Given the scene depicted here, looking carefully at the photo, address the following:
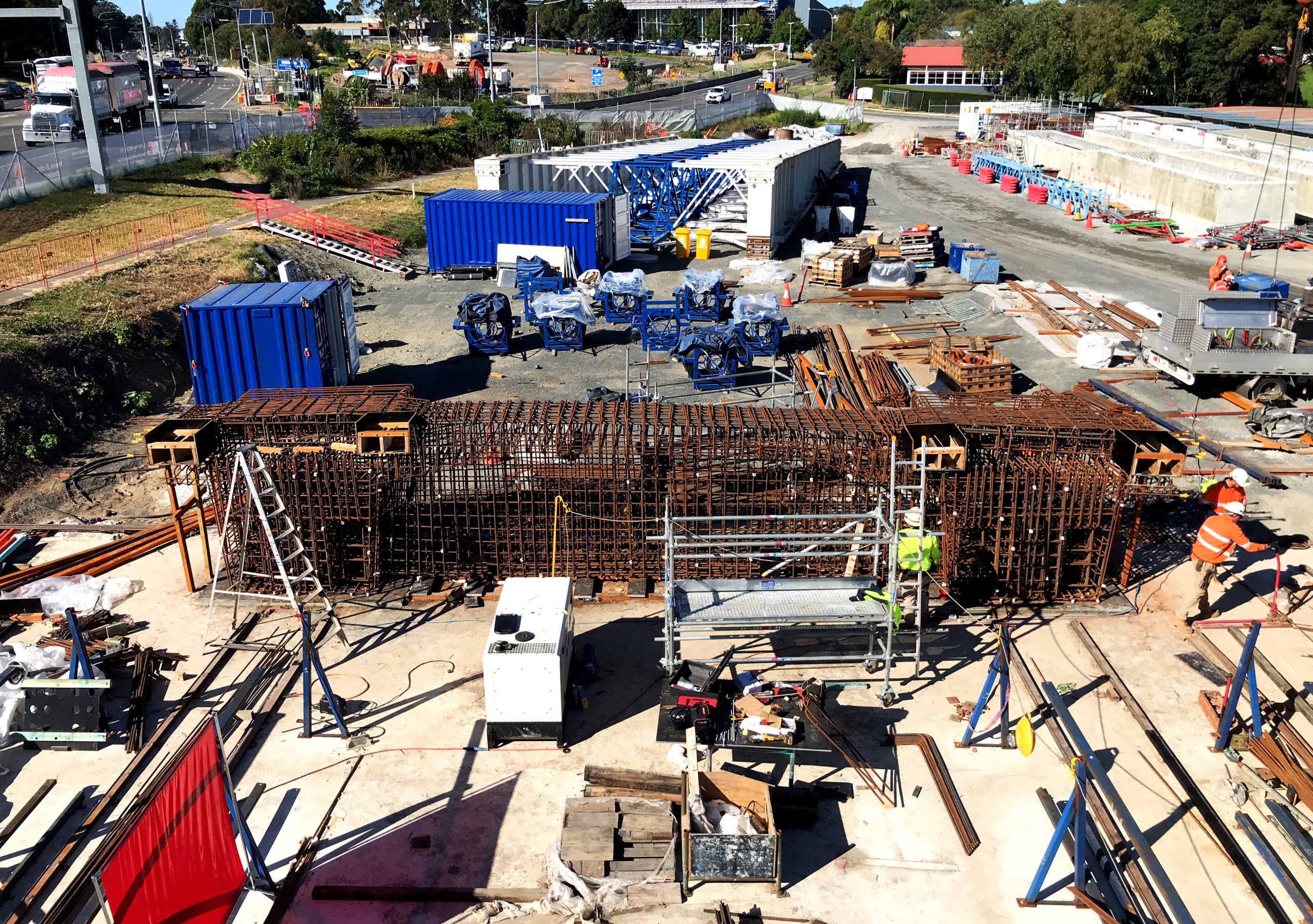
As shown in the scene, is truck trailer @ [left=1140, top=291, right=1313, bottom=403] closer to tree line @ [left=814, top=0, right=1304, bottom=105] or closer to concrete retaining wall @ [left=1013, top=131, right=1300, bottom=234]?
concrete retaining wall @ [left=1013, top=131, right=1300, bottom=234]

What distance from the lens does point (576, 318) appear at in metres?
25.4

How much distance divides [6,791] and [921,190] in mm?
49910

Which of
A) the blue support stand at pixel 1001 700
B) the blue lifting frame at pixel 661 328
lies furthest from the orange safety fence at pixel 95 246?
the blue support stand at pixel 1001 700

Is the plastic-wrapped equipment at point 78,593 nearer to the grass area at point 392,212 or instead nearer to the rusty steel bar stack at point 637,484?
the rusty steel bar stack at point 637,484

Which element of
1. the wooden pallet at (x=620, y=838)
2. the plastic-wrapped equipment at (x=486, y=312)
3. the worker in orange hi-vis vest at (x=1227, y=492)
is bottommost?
the wooden pallet at (x=620, y=838)

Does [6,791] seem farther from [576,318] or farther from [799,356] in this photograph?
[799,356]

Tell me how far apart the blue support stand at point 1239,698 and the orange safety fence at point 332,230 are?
29797mm

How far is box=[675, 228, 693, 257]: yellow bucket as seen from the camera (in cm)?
3631

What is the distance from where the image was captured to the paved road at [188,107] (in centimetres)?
5009

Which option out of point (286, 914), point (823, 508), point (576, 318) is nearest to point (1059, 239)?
point (576, 318)

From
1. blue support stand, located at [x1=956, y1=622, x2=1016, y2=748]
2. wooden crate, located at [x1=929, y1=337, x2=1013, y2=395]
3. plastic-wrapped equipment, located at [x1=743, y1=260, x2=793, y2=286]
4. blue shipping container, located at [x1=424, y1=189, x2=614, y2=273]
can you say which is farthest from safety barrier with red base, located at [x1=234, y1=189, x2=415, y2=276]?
blue support stand, located at [x1=956, y1=622, x2=1016, y2=748]

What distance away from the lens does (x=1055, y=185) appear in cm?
4719

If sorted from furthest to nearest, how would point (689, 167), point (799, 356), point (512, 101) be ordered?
point (512, 101) < point (689, 167) < point (799, 356)

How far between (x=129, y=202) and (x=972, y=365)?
31776mm
